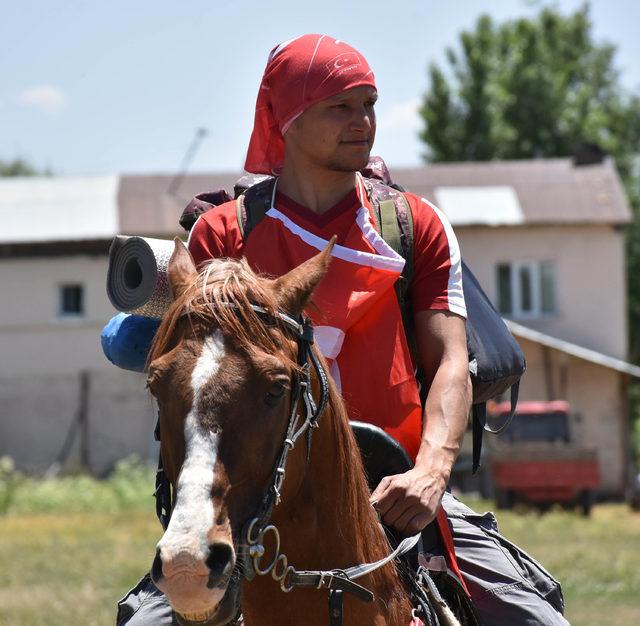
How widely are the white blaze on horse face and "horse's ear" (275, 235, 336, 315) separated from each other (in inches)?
10.2

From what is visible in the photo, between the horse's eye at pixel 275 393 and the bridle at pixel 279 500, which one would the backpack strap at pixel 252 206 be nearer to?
the bridle at pixel 279 500

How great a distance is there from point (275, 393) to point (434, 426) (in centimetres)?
86

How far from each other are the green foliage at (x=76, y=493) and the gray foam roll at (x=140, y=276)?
22701 mm

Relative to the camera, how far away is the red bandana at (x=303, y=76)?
13.0ft

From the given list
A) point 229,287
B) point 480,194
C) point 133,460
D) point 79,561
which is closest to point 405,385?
point 229,287

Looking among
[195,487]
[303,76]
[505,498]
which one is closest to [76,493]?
[505,498]

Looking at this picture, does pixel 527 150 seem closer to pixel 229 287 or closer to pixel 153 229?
pixel 153 229

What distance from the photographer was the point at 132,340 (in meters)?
3.91

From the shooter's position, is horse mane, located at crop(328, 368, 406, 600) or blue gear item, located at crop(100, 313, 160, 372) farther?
blue gear item, located at crop(100, 313, 160, 372)

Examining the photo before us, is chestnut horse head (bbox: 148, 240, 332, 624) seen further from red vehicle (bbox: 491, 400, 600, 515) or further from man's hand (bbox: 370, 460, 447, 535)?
red vehicle (bbox: 491, 400, 600, 515)

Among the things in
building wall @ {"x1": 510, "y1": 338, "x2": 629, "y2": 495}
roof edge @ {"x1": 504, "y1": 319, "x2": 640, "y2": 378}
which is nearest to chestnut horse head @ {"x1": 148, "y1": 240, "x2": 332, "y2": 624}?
roof edge @ {"x1": 504, "y1": 319, "x2": 640, "y2": 378}

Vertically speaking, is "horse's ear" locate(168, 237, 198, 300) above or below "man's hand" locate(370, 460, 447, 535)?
above

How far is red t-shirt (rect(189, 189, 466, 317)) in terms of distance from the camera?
13.2ft

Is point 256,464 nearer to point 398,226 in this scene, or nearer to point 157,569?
point 157,569
